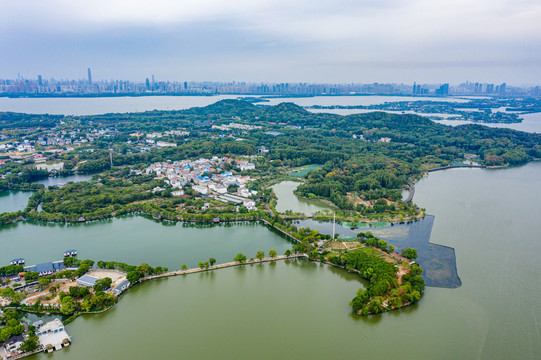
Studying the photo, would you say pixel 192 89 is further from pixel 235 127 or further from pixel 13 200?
pixel 13 200

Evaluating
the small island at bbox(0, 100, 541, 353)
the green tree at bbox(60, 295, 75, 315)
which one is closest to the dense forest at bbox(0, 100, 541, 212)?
the small island at bbox(0, 100, 541, 353)

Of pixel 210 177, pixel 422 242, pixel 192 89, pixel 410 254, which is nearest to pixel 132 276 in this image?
pixel 410 254

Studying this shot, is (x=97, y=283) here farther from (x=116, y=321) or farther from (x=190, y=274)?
(x=190, y=274)

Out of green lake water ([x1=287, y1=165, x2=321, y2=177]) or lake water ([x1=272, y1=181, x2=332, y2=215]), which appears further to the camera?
green lake water ([x1=287, y1=165, x2=321, y2=177])

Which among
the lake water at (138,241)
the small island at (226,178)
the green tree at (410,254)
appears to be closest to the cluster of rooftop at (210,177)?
the small island at (226,178)

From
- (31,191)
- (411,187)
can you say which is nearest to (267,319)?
(411,187)

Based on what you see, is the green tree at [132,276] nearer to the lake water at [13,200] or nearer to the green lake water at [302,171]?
the lake water at [13,200]

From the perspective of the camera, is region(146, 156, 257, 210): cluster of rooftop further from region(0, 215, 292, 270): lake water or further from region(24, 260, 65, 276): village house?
region(24, 260, 65, 276): village house
